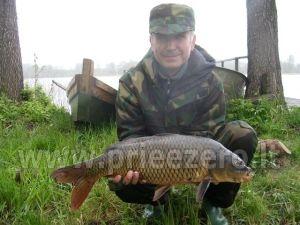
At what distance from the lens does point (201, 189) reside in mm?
2361

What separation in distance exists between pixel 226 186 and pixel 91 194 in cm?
98

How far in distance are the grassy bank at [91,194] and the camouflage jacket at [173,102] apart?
0.49m

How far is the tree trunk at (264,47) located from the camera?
246 inches

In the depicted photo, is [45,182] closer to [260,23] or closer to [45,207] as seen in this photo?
[45,207]

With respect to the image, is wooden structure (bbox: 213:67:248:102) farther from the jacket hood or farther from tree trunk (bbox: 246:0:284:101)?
the jacket hood

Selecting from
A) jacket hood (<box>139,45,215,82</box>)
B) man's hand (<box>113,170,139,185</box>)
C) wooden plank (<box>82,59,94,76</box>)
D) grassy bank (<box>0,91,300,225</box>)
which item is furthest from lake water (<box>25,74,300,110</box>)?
man's hand (<box>113,170,139,185</box>)

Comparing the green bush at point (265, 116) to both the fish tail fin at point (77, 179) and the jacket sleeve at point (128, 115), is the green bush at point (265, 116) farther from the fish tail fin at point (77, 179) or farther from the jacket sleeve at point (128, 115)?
the fish tail fin at point (77, 179)

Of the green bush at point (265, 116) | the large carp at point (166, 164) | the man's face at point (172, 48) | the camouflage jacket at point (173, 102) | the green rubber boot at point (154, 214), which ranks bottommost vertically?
the green rubber boot at point (154, 214)

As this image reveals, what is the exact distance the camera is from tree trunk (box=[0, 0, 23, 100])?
22.2 ft

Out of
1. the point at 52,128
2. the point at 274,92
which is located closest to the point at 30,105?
the point at 52,128

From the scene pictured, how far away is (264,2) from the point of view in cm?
621

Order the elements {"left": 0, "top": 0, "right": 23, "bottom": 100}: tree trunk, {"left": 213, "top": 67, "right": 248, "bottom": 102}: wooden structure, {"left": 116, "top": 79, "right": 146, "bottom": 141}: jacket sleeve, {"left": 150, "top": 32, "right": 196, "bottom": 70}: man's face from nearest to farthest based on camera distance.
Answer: {"left": 150, "top": 32, "right": 196, "bottom": 70}: man's face, {"left": 116, "top": 79, "right": 146, "bottom": 141}: jacket sleeve, {"left": 213, "top": 67, "right": 248, "bottom": 102}: wooden structure, {"left": 0, "top": 0, "right": 23, "bottom": 100}: tree trunk

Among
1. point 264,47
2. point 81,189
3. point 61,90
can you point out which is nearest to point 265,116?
point 264,47

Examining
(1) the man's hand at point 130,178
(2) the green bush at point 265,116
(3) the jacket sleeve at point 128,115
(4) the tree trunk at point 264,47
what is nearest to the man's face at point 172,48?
(3) the jacket sleeve at point 128,115
